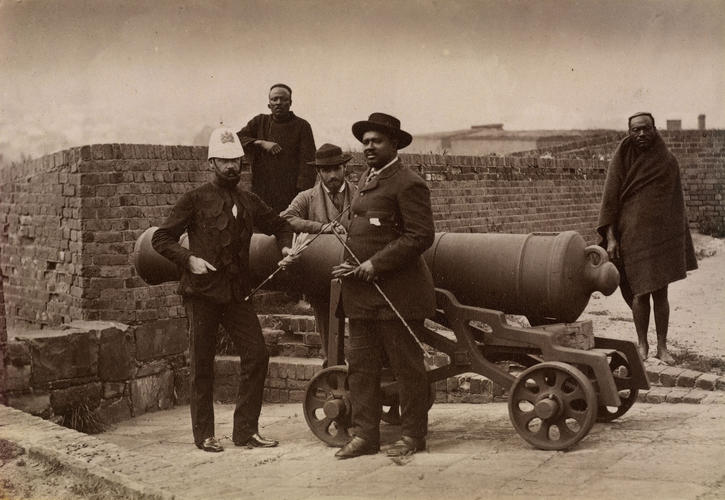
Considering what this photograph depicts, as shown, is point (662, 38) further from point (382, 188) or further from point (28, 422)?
point (28, 422)

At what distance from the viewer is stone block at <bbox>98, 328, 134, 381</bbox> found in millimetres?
8406

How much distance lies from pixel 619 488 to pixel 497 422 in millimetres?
1946

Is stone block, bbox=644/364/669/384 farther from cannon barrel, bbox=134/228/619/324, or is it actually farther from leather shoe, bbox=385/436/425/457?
leather shoe, bbox=385/436/425/457

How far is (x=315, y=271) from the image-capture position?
6430 millimetres

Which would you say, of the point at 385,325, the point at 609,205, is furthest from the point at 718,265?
the point at 385,325

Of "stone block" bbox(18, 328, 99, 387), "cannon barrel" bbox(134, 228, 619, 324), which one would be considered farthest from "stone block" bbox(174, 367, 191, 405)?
"cannon barrel" bbox(134, 228, 619, 324)

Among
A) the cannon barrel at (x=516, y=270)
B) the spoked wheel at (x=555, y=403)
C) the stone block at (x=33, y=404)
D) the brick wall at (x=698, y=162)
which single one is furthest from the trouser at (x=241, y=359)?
the brick wall at (x=698, y=162)

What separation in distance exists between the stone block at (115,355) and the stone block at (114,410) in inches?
8.0

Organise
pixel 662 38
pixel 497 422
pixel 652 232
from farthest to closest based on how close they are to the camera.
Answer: pixel 662 38 < pixel 652 232 < pixel 497 422

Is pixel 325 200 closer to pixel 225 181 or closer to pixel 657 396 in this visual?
pixel 225 181

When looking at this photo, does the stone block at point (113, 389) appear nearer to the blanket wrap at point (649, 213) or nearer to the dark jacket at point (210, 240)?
the dark jacket at point (210, 240)

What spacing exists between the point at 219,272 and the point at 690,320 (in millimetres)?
5858

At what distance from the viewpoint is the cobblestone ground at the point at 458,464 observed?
15.4ft

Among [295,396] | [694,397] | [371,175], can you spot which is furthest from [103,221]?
[694,397]
